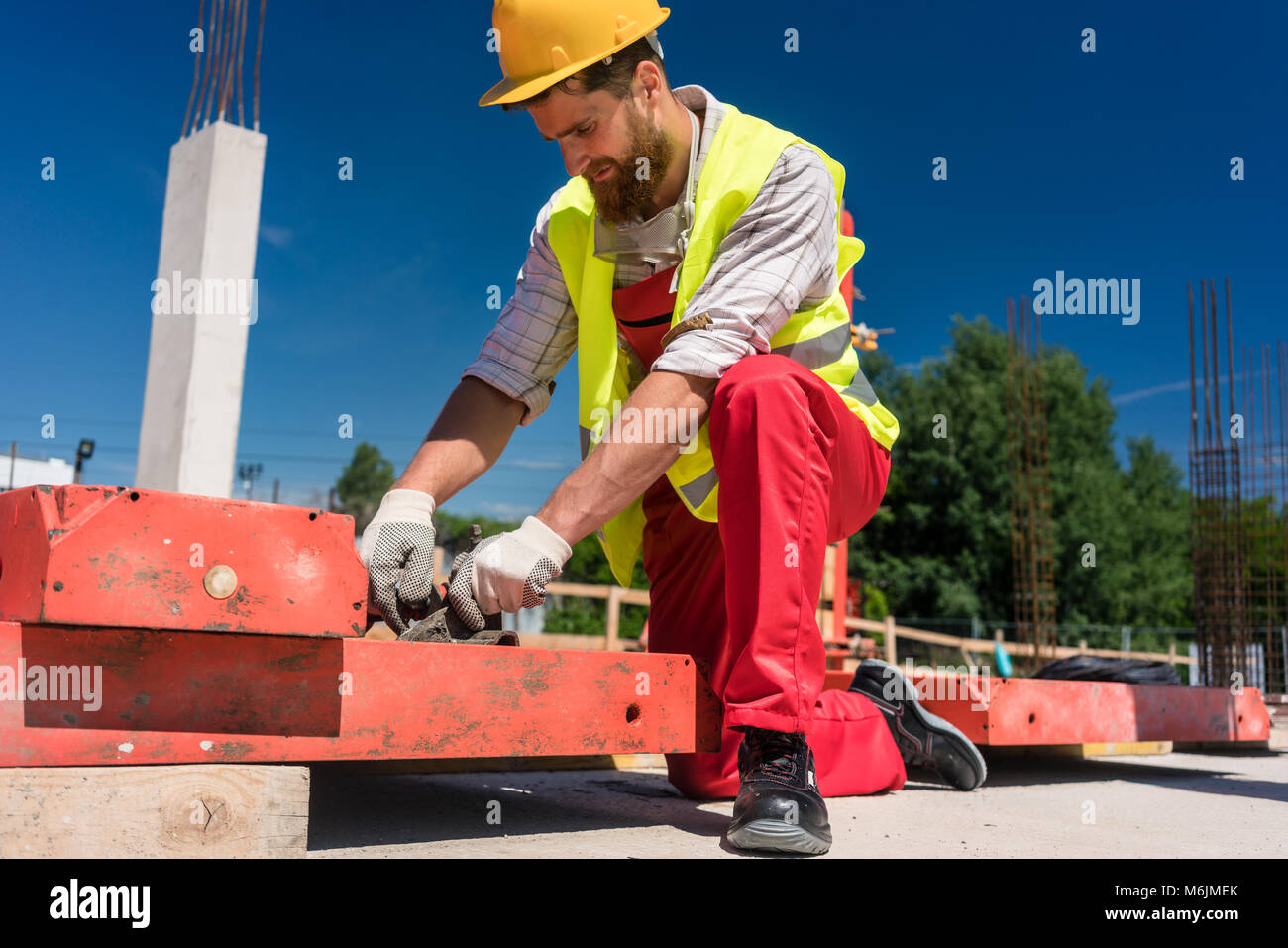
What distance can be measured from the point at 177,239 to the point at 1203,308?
867cm

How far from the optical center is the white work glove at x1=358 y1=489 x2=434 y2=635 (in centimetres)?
186

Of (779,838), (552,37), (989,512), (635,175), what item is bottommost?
(779,838)

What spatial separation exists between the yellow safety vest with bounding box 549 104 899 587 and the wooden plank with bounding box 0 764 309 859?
102cm

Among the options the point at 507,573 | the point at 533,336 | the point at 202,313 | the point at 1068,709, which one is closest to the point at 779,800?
the point at 507,573

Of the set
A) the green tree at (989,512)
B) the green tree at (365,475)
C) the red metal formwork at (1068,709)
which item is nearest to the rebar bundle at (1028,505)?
the green tree at (989,512)

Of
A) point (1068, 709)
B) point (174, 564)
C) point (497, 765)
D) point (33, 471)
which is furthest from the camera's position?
point (33, 471)

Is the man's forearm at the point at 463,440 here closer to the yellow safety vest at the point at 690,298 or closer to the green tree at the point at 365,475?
the yellow safety vest at the point at 690,298

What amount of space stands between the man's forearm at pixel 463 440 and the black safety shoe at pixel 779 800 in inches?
36.8

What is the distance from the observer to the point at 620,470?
184cm

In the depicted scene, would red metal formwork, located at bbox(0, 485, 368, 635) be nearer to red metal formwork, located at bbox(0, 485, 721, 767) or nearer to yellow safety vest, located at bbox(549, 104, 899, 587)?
red metal formwork, located at bbox(0, 485, 721, 767)

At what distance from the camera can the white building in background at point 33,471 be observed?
60.1ft

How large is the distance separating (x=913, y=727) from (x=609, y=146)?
5.16 ft

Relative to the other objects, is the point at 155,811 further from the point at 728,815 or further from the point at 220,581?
the point at 728,815

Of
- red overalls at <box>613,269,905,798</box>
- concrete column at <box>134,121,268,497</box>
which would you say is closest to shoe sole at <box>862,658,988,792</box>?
A: red overalls at <box>613,269,905,798</box>
